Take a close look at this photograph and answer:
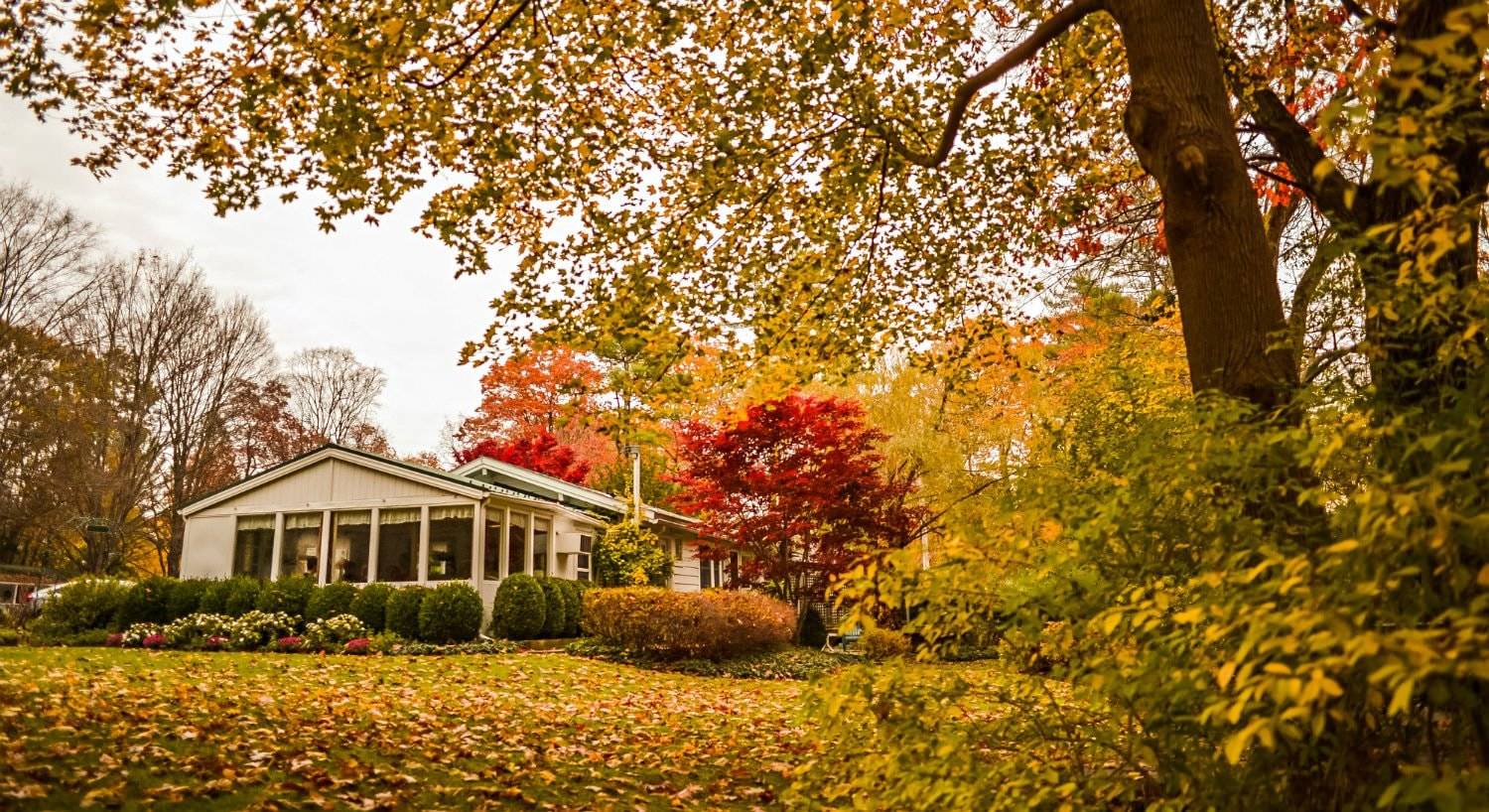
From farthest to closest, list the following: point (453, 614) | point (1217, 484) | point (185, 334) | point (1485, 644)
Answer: point (185, 334) → point (453, 614) → point (1217, 484) → point (1485, 644)

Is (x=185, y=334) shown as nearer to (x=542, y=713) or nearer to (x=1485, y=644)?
(x=542, y=713)

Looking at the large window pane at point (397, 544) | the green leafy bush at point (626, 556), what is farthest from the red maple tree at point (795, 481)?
the large window pane at point (397, 544)

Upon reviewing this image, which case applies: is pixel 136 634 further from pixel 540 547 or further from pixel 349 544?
pixel 540 547

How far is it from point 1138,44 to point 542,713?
7509mm

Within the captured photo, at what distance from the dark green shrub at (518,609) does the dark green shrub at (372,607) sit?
194cm

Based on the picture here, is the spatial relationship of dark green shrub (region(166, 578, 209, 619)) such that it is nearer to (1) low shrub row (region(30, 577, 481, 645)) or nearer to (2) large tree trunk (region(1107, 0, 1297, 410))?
(1) low shrub row (region(30, 577, 481, 645))

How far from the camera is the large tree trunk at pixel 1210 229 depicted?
4125 mm

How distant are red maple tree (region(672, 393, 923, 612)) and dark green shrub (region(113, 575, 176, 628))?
9.82 meters

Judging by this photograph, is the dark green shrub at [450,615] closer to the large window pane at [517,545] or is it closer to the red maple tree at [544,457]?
the large window pane at [517,545]

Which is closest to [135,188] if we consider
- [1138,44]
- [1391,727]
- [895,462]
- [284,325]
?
[284,325]

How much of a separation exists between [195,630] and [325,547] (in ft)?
15.4

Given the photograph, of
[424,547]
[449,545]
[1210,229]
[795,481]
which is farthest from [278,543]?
[1210,229]

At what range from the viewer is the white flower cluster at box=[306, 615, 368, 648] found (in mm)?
14398

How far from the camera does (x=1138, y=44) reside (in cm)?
461
